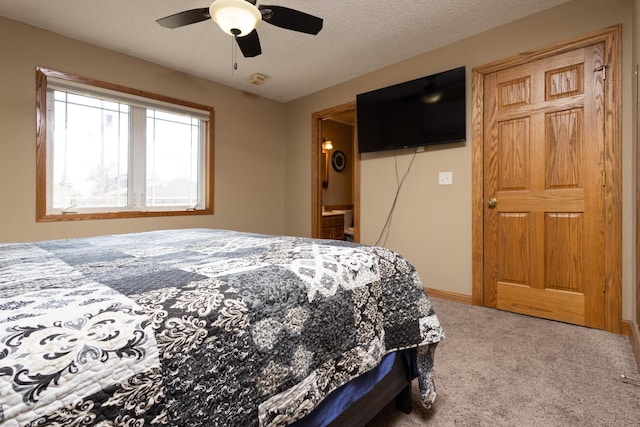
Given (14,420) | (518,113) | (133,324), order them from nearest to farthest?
(14,420), (133,324), (518,113)

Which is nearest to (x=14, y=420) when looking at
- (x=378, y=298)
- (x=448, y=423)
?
(x=378, y=298)

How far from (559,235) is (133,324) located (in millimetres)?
2897

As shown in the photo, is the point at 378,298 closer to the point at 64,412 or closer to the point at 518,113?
the point at 64,412

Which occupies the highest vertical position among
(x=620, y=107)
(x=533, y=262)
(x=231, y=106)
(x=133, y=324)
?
(x=231, y=106)

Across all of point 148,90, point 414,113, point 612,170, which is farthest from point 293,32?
point 612,170

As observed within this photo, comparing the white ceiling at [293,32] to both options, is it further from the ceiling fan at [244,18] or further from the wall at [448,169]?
the ceiling fan at [244,18]

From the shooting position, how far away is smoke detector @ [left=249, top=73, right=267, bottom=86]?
371 centimetres

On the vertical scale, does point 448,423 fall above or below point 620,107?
below

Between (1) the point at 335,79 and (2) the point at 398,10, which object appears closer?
(2) the point at 398,10

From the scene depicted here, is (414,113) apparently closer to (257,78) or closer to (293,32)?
(293,32)

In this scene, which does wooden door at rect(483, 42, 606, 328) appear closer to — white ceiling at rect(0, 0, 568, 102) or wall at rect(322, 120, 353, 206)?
white ceiling at rect(0, 0, 568, 102)

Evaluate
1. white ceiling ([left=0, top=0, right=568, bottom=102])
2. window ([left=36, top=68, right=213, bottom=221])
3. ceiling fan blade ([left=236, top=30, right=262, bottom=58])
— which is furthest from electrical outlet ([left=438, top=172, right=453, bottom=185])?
window ([left=36, top=68, right=213, bottom=221])

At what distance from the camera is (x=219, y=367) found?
0.65 m

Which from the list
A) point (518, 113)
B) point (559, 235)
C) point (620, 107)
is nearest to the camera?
point (620, 107)
